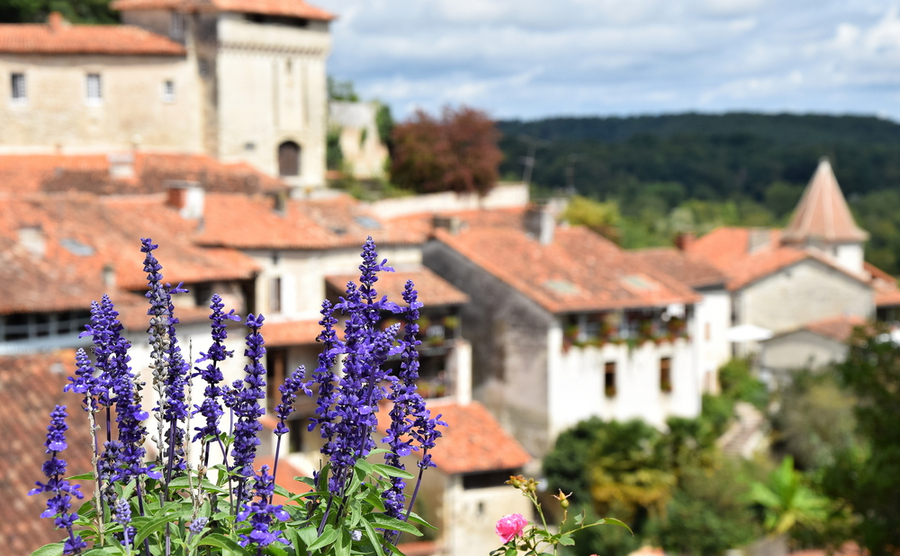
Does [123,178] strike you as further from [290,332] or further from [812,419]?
[812,419]

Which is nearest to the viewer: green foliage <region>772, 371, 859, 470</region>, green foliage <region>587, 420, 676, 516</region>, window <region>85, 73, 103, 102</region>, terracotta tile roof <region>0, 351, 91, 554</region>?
terracotta tile roof <region>0, 351, 91, 554</region>

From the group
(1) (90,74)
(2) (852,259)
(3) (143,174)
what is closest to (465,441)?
(3) (143,174)

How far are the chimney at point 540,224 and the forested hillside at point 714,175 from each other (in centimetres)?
4145

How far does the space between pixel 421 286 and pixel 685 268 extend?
21.0 metres

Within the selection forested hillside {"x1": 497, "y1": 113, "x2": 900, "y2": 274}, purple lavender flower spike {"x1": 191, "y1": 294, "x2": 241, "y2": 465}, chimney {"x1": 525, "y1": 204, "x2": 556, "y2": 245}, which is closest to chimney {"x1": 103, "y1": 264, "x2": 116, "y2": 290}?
chimney {"x1": 525, "y1": 204, "x2": 556, "y2": 245}

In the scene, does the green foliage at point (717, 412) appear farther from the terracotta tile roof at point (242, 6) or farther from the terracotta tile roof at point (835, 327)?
the terracotta tile roof at point (242, 6)

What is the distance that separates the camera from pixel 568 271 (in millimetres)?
41312

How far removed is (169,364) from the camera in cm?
346

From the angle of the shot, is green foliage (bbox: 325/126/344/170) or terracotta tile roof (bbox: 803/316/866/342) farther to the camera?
green foliage (bbox: 325/126/344/170)

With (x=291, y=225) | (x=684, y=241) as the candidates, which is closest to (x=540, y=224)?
(x=291, y=225)

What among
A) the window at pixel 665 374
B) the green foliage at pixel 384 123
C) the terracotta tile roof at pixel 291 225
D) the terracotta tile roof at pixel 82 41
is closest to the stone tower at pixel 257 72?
the terracotta tile roof at pixel 82 41

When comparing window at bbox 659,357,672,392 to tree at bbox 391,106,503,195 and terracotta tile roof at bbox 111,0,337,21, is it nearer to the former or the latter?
tree at bbox 391,106,503,195

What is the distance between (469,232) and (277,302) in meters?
10.3

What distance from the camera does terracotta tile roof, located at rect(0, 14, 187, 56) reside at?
147ft
